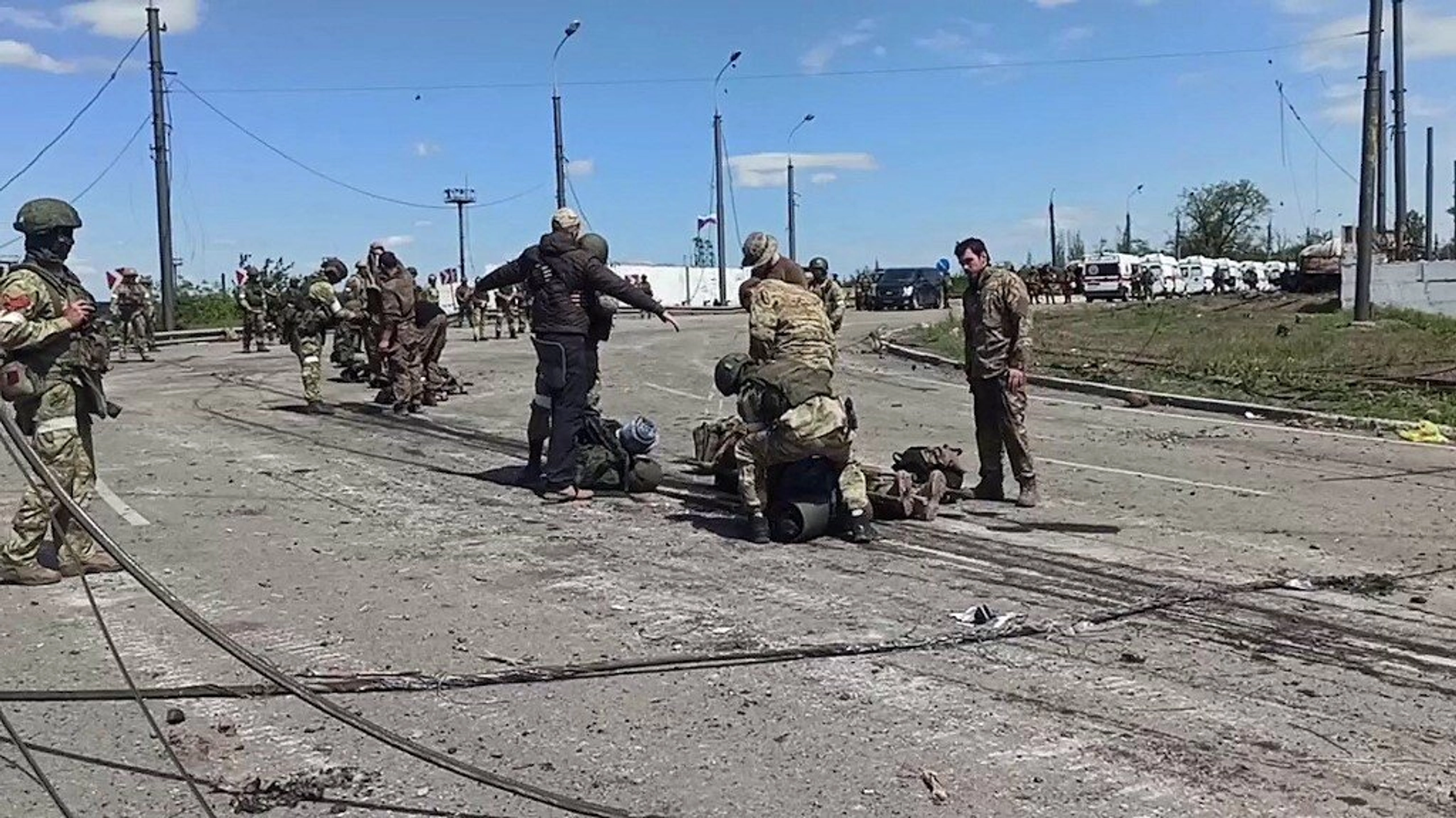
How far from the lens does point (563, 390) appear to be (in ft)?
32.1

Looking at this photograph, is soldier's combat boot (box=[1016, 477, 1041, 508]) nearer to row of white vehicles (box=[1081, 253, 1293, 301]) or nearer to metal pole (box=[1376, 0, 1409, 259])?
metal pole (box=[1376, 0, 1409, 259])

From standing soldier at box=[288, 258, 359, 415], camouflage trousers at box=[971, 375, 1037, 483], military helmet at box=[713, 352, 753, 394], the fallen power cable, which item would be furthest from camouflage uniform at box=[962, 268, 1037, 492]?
standing soldier at box=[288, 258, 359, 415]

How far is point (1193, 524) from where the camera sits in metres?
9.03

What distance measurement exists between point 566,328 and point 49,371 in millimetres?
3599

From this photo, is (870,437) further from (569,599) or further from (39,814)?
(39,814)

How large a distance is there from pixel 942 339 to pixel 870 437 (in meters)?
14.4

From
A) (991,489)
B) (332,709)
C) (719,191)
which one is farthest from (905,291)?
(332,709)

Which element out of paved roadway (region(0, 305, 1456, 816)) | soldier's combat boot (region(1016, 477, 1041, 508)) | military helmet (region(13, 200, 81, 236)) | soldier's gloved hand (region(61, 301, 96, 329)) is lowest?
paved roadway (region(0, 305, 1456, 816))

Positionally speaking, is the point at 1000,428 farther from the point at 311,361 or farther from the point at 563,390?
the point at 311,361

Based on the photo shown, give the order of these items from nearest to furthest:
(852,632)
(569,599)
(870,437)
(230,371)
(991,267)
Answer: (852,632), (569,599), (991,267), (870,437), (230,371)

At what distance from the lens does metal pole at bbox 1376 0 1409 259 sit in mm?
30234

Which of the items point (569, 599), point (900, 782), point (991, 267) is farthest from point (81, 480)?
point (991, 267)

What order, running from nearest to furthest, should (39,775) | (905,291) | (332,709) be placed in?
(39,775) < (332,709) < (905,291)

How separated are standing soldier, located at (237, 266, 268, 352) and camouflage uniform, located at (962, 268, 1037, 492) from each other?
78.2 ft
